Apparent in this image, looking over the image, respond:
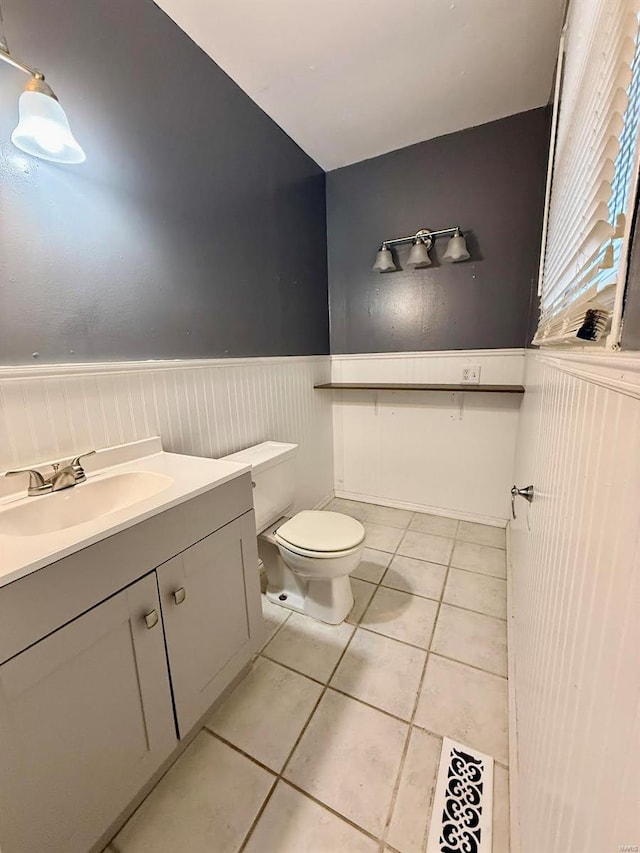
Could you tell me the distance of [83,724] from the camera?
0.73 meters

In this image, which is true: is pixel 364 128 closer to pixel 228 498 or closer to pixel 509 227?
pixel 509 227

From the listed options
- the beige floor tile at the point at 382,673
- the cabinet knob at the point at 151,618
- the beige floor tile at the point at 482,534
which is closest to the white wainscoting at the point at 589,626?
the beige floor tile at the point at 382,673

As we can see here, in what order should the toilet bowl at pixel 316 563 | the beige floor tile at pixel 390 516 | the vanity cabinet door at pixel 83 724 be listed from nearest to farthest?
the vanity cabinet door at pixel 83 724, the toilet bowl at pixel 316 563, the beige floor tile at pixel 390 516

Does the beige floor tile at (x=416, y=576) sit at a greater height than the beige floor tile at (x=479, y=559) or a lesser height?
lesser

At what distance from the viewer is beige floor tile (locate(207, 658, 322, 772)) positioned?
3.52 ft

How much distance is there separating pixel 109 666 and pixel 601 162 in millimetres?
1331

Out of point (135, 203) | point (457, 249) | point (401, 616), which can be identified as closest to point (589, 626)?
point (401, 616)

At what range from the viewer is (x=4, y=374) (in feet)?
3.08

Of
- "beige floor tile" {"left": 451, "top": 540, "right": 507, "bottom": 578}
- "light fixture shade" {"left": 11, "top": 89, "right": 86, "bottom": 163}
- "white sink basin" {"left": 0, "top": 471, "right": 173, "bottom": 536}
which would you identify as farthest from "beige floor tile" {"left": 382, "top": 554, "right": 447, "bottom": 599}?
"light fixture shade" {"left": 11, "top": 89, "right": 86, "bottom": 163}

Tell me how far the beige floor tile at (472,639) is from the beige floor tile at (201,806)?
800mm

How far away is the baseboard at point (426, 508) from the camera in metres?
2.29

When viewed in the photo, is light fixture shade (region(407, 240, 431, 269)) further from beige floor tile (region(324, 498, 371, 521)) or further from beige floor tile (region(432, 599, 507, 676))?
beige floor tile (region(432, 599, 507, 676))

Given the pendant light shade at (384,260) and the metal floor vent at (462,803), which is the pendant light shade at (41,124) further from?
the metal floor vent at (462,803)

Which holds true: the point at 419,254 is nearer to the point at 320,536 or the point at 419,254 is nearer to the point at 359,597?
the point at 320,536
